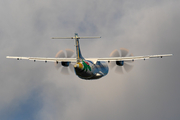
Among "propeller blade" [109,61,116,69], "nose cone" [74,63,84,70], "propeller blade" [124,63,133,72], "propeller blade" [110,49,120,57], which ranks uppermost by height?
"propeller blade" [110,49,120,57]

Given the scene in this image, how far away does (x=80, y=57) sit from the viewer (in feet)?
207

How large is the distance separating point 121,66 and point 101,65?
652 centimetres

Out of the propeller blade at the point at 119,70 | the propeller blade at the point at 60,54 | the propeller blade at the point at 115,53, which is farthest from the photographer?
the propeller blade at the point at 115,53

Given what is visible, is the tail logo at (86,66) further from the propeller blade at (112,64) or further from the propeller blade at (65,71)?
the propeller blade at (112,64)

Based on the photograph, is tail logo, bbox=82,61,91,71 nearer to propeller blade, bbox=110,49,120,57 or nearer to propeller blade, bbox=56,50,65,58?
propeller blade, bbox=56,50,65,58

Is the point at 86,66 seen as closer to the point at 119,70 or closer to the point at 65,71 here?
the point at 65,71

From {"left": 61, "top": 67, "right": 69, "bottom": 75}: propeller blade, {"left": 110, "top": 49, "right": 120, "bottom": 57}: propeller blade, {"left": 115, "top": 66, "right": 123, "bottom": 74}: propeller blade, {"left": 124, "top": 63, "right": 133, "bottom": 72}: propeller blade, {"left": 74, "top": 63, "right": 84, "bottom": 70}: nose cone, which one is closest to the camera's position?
{"left": 74, "top": 63, "right": 84, "bottom": 70}: nose cone

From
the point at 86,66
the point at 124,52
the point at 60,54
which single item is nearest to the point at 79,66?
the point at 86,66

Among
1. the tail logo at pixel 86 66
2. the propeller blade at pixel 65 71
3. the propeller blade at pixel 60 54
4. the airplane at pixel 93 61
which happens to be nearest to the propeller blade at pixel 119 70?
the airplane at pixel 93 61

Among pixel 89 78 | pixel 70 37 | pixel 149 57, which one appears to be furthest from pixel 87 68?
pixel 149 57

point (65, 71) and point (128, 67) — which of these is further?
point (128, 67)

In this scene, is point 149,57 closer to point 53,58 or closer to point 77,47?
point 77,47

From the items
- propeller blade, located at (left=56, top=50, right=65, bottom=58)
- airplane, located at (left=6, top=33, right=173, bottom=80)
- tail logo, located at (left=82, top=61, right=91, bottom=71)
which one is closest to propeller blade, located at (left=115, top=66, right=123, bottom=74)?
airplane, located at (left=6, top=33, right=173, bottom=80)

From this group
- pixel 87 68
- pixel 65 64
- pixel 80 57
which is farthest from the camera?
pixel 65 64
